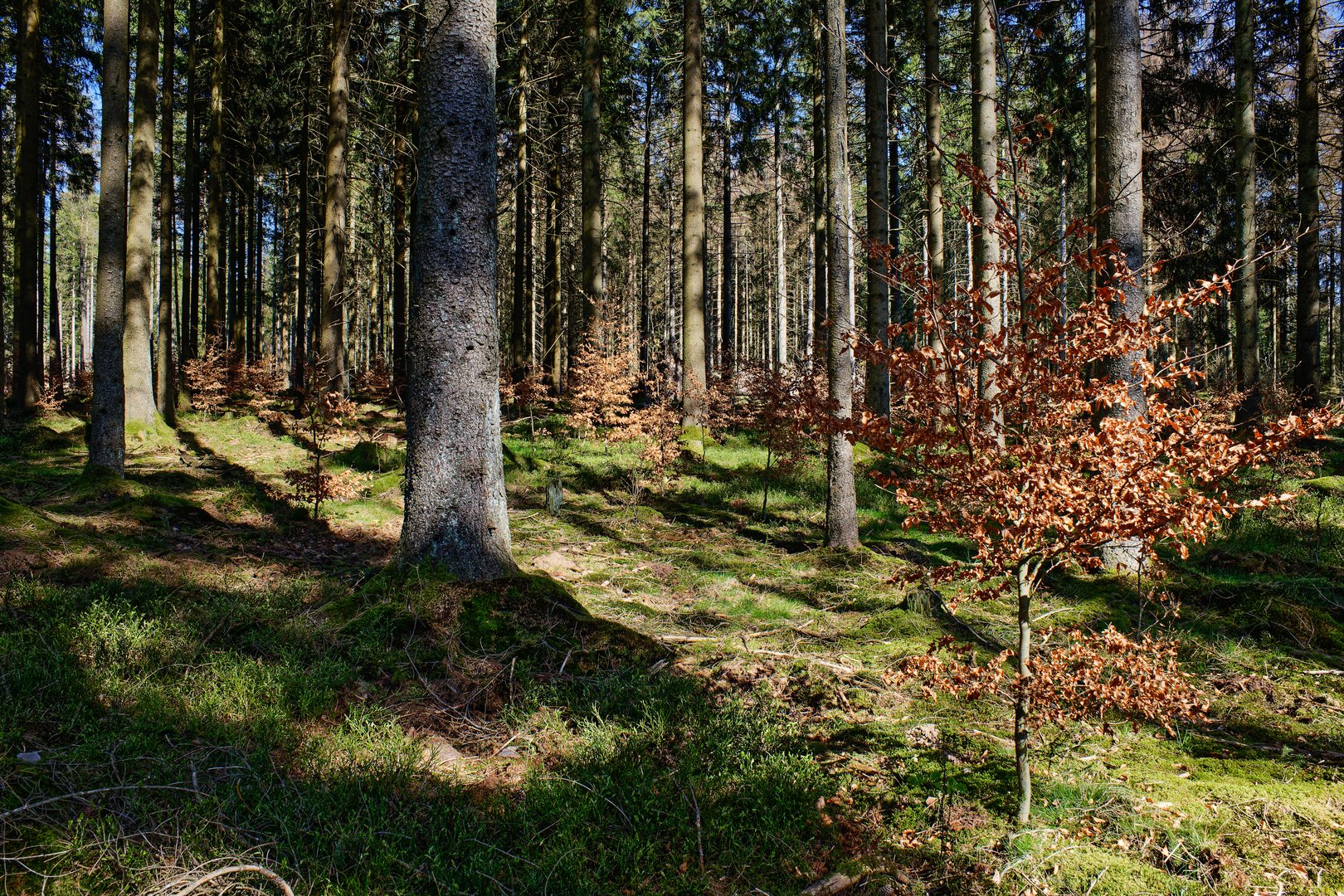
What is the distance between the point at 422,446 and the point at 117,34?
7.97m

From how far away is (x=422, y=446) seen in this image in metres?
4.96

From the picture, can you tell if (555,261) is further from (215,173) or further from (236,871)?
(236,871)

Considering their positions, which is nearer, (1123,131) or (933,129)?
(1123,131)

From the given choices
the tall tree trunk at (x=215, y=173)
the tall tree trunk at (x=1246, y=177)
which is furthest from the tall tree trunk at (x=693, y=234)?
the tall tree trunk at (x=215, y=173)

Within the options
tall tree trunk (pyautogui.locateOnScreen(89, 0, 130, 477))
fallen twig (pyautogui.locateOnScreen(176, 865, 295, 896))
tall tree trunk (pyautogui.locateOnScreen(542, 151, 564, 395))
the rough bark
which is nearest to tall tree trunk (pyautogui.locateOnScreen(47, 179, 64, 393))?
tall tree trunk (pyautogui.locateOnScreen(542, 151, 564, 395))

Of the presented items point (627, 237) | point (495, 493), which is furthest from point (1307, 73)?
point (627, 237)

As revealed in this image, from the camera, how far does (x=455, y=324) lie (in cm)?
500

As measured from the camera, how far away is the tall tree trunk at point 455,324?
495cm

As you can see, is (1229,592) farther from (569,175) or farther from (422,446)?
(569,175)

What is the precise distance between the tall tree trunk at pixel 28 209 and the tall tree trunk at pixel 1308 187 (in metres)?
23.5

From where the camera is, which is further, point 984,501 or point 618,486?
point 618,486

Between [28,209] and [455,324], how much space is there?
49.7 feet

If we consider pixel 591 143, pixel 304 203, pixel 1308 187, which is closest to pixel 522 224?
pixel 591 143

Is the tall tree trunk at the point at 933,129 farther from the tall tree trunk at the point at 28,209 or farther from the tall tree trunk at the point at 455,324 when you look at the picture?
the tall tree trunk at the point at 28,209
